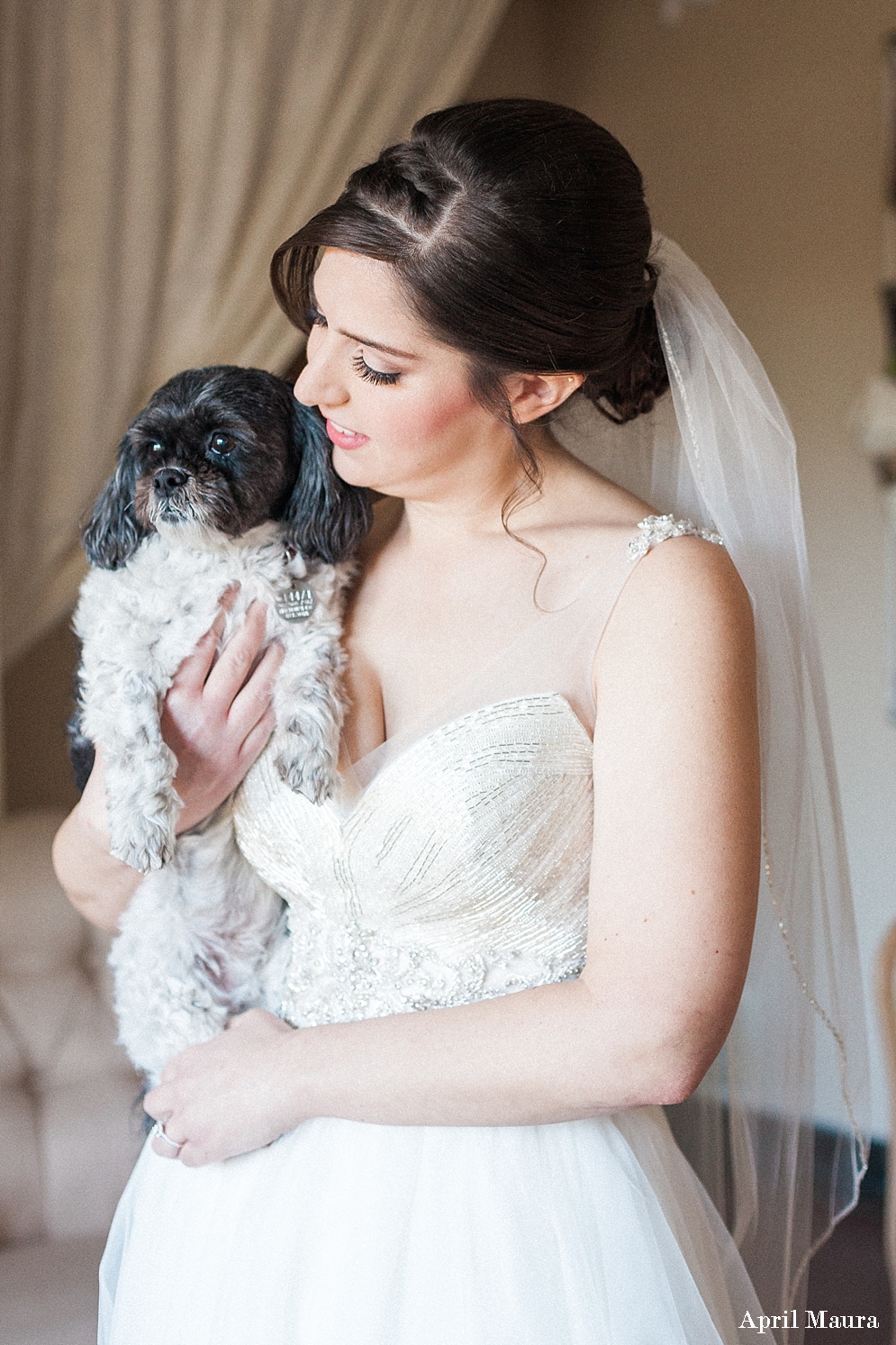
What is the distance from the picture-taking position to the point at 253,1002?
1.47m

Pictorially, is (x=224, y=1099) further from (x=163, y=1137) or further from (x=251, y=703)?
(x=251, y=703)

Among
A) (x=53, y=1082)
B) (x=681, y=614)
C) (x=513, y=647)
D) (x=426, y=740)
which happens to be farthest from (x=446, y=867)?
(x=53, y=1082)

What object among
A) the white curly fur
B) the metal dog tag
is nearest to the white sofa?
the white curly fur

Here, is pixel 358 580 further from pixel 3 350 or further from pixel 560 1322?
pixel 3 350

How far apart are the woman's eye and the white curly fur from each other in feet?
1.01

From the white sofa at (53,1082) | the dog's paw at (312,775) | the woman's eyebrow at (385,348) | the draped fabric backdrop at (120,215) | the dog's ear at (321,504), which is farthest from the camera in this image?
the draped fabric backdrop at (120,215)

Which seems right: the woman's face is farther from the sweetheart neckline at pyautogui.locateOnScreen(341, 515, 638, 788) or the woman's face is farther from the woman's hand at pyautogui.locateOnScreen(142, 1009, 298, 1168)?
the woman's hand at pyautogui.locateOnScreen(142, 1009, 298, 1168)

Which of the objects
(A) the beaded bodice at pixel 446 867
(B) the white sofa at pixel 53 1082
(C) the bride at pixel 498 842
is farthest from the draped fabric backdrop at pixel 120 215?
(A) the beaded bodice at pixel 446 867

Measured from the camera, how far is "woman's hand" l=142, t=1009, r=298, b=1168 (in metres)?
1.18

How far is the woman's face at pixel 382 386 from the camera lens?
1.16 m

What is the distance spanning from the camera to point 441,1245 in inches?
44.5

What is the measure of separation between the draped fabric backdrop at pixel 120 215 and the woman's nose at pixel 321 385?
1.35m

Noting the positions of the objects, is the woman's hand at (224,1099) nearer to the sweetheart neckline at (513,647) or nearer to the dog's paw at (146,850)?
the dog's paw at (146,850)

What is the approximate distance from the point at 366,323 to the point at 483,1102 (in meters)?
0.75
